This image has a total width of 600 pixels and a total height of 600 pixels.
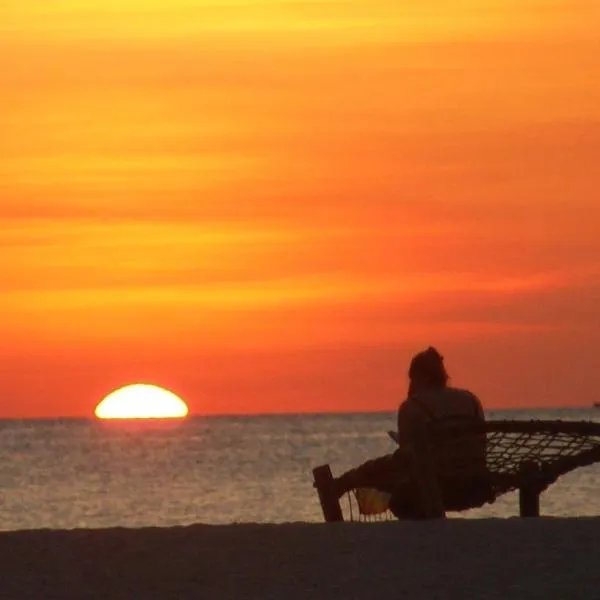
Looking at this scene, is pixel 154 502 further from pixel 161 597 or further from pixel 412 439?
pixel 161 597

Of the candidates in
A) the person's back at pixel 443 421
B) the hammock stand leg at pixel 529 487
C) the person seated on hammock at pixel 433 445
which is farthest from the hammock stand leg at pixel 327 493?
the hammock stand leg at pixel 529 487

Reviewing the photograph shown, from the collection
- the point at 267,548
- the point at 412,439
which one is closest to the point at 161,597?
the point at 267,548

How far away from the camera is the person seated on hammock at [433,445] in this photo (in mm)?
14578

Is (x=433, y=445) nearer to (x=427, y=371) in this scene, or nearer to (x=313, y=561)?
(x=427, y=371)

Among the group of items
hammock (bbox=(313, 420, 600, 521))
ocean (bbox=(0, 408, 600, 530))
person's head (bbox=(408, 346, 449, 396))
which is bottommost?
hammock (bbox=(313, 420, 600, 521))

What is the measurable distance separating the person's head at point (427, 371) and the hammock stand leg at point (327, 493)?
160 cm

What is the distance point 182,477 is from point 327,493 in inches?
2425

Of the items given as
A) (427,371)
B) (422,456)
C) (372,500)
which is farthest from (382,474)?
(427,371)

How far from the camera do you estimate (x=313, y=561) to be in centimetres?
1068

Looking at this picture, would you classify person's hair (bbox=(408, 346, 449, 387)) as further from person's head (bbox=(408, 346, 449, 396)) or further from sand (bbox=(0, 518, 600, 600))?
sand (bbox=(0, 518, 600, 600))

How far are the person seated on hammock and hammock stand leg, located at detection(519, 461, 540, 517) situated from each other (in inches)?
11.4

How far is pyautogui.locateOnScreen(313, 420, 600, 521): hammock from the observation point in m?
14.8

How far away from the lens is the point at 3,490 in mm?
67750

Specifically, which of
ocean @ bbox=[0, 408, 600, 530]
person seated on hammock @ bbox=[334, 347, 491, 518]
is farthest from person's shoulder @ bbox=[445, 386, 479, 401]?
ocean @ bbox=[0, 408, 600, 530]
